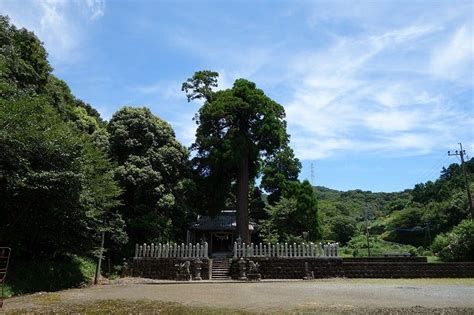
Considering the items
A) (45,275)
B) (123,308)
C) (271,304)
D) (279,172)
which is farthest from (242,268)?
(279,172)

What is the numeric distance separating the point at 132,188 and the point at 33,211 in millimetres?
8848

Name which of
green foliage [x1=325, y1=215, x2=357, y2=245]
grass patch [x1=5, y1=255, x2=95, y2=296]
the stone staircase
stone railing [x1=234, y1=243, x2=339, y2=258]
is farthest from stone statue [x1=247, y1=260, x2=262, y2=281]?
green foliage [x1=325, y1=215, x2=357, y2=245]

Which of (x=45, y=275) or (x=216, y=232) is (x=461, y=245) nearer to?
(x=216, y=232)

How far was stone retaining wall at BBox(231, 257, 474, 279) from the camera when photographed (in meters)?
16.9

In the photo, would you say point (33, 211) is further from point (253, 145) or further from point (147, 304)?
point (253, 145)

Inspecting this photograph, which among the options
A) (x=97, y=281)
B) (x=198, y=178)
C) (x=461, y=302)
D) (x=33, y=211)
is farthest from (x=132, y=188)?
(x=461, y=302)

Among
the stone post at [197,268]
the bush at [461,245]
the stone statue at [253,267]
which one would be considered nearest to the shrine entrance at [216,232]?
the stone post at [197,268]

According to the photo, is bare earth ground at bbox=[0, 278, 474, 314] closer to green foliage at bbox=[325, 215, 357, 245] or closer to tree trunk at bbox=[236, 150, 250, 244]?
tree trunk at bbox=[236, 150, 250, 244]

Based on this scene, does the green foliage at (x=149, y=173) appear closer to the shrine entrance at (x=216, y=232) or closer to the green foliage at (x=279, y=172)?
the shrine entrance at (x=216, y=232)

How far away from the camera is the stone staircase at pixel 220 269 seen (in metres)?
18.4

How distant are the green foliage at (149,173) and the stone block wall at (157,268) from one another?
7.38 ft

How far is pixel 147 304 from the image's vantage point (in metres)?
8.91

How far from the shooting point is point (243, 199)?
2464 cm

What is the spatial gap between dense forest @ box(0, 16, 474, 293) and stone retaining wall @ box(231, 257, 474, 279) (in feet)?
12.8
